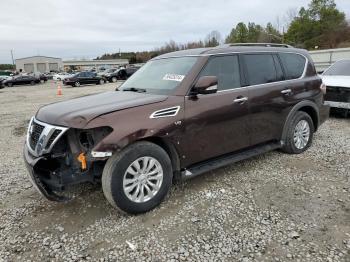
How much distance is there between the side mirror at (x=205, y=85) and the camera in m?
3.80

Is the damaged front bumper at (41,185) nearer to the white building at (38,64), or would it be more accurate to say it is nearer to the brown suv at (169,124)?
the brown suv at (169,124)

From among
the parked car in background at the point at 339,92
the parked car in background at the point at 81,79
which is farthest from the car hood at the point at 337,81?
the parked car in background at the point at 81,79

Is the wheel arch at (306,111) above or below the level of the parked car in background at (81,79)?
below

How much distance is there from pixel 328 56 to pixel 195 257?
23.8 meters

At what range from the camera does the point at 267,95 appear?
476 cm

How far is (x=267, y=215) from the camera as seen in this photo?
3.56 metres

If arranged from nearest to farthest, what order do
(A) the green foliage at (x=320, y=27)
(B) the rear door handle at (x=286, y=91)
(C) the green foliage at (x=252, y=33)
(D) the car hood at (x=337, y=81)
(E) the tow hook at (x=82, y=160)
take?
1. (E) the tow hook at (x=82, y=160)
2. (B) the rear door handle at (x=286, y=91)
3. (D) the car hood at (x=337, y=81)
4. (A) the green foliage at (x=320, y=27)
5. (C) the green foliage at (x=252, y=33)

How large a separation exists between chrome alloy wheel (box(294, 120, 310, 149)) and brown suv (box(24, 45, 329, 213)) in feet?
0.12

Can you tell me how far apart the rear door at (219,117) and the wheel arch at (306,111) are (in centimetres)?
97

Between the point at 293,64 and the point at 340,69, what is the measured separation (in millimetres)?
4682

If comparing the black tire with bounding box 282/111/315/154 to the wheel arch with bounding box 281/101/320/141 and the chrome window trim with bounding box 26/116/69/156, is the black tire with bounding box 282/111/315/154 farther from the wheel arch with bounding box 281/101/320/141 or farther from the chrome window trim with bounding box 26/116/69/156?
the chrome window trim with bounding box 26/116/69/156

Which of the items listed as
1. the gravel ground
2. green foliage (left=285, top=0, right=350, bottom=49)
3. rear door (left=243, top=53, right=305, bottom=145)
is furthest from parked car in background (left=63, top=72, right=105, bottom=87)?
green foliage (left=285, top=0, right=350, bottom=49)

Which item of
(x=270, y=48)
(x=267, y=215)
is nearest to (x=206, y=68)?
(x=270, y=48)

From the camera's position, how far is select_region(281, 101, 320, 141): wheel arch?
17.0 feet
